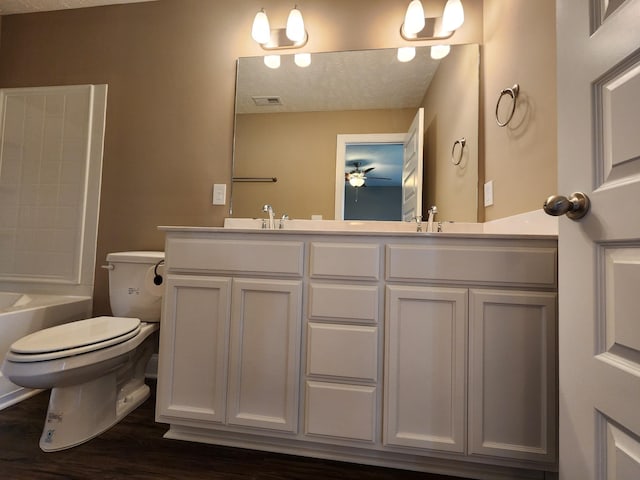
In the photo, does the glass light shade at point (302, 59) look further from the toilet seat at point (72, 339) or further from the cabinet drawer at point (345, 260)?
the toilet seat at point (72, 339)

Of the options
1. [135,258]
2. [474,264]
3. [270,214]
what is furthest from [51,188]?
[474,264]

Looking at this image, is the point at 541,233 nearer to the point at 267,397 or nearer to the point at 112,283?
the point at 267,397

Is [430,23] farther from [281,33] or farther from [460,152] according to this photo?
[281,33]

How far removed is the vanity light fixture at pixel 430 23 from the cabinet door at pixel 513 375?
1.46 metres

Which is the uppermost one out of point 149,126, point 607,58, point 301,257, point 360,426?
point 149,126

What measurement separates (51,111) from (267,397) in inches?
91.8

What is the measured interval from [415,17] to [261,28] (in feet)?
2.83

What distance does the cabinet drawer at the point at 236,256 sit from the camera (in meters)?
1.16

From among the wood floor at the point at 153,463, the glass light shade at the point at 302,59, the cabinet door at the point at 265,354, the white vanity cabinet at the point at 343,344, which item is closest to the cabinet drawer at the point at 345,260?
the white vanity cabinet at the point at 343,344

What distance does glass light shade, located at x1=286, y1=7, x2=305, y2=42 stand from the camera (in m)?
1.71

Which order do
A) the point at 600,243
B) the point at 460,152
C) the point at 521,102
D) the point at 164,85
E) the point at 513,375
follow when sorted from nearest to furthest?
the point at 600,243, the point at 513,375, the point at 521,102, the point at 460,152, the point at 164,85

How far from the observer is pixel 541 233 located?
1.08 metres

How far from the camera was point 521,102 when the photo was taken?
4.14 feet

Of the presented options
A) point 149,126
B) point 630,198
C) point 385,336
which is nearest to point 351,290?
point 385,336
